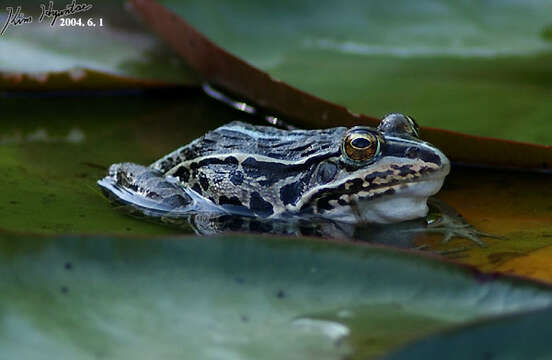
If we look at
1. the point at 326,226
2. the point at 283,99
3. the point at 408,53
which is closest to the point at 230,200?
the point at 326,226

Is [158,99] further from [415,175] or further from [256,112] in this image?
[415,175]

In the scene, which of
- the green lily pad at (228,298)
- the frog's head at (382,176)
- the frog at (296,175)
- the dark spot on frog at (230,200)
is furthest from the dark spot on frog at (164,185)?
the green lily pad at (228,298)

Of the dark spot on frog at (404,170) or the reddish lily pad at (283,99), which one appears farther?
the reddish lily pad at (283,99)

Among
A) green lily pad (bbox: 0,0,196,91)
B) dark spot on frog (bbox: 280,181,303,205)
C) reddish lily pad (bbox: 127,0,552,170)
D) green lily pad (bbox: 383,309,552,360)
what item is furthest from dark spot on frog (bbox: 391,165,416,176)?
green lily pad (bbox: 0,0,196,91)

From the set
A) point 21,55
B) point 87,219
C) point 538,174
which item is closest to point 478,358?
point 87,219

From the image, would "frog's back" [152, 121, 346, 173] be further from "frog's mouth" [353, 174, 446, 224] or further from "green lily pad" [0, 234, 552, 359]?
"green lily pad" [0, 234, 552, 359]

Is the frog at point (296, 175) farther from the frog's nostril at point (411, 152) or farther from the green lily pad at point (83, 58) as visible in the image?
the green lily pad at point (83, 58)

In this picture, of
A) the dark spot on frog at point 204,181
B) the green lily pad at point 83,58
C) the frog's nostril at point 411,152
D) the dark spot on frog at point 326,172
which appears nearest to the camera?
the frog's nostril at point 411,152

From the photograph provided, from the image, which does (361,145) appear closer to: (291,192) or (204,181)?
(291,192)
